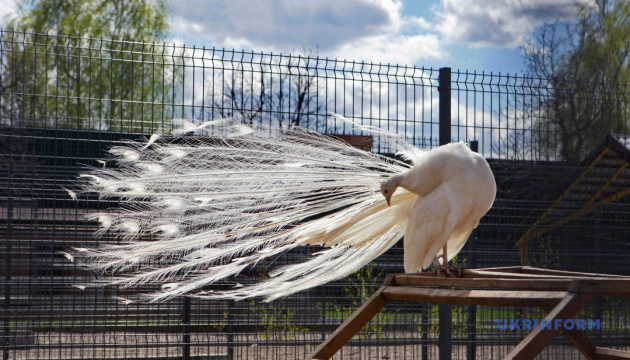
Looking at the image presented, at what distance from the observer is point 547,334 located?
8.59 ft

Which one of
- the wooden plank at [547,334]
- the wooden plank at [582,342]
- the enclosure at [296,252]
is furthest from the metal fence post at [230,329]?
the wooden plank at [547,334]

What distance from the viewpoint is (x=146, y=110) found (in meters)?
17.1

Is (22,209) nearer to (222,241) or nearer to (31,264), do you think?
(31,264)

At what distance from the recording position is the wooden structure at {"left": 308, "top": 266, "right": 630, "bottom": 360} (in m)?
2.63

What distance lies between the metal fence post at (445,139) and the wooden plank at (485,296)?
3435 millimetres

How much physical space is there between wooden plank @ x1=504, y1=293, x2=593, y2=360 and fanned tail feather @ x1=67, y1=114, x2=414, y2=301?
2.22 metres

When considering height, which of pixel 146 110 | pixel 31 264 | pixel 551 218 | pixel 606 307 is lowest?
pixel 606 307

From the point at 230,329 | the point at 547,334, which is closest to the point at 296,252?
the point at 230,329

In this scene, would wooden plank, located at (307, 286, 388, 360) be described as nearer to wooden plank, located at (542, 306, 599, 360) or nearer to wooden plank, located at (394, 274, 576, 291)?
wooden plank, located at (394, 274, 576, 291)

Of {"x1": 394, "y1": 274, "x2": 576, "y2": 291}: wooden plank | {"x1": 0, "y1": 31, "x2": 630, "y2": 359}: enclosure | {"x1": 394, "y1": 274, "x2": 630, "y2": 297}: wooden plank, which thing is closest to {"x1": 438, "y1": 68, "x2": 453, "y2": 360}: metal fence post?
{"x1": 0, "y1": 31, "x2": 630, "y2": 359}: enclosure

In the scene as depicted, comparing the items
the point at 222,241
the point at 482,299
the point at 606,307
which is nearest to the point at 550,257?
the point at 606,307

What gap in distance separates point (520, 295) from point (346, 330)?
0.96 metres

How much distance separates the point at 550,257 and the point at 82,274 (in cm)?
521

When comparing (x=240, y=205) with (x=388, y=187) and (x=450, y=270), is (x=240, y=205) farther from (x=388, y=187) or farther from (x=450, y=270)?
(x=450, y=270)
